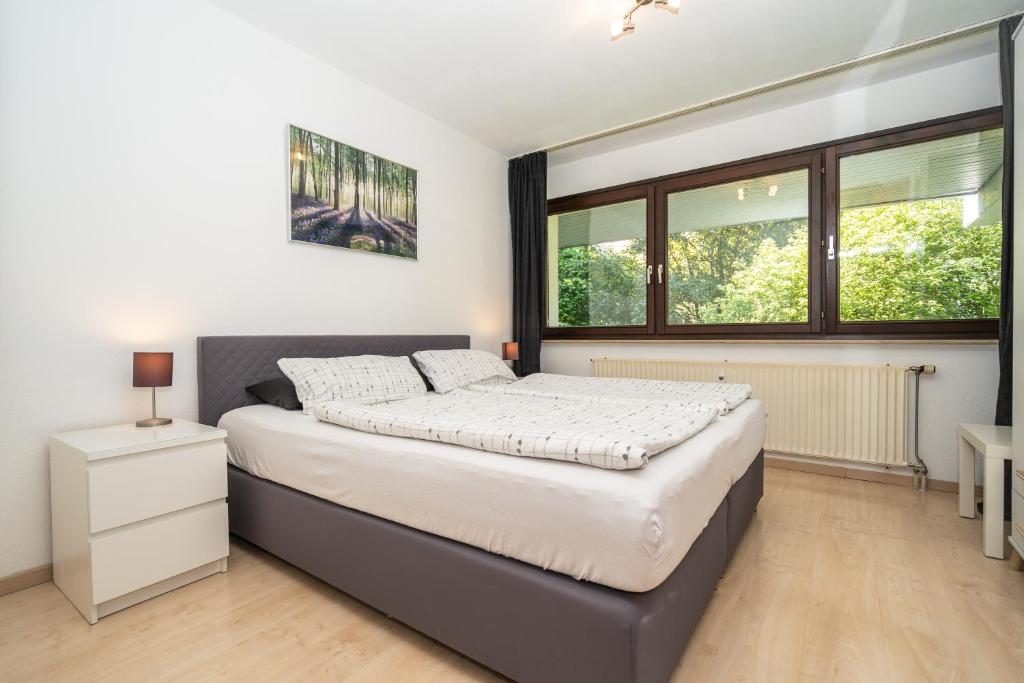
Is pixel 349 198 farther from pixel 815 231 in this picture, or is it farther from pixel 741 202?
pixel 815 231

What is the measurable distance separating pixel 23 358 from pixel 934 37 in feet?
15.3

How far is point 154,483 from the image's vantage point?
166 cm

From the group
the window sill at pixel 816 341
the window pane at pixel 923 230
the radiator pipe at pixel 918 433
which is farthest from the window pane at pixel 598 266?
the radiator pipe at pixel 918 433

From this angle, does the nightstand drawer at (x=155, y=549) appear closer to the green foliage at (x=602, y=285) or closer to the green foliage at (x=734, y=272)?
the green foliage at (x=602, y=285)

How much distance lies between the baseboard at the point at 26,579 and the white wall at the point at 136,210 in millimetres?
32

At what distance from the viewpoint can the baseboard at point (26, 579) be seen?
5.72 ft

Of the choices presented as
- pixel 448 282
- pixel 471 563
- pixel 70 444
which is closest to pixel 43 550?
pixel 70 444

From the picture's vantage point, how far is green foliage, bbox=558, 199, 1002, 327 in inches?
113

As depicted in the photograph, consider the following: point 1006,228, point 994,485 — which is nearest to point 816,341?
point 1006,228

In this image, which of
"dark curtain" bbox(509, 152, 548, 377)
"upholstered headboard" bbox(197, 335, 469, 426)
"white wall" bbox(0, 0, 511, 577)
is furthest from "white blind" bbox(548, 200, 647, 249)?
"upholstered headboard" bbox(197, 335, 469, 426)

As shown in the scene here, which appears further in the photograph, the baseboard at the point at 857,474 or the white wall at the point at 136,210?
the baseboard at the point at 857,474

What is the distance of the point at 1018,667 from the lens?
4.36 ft

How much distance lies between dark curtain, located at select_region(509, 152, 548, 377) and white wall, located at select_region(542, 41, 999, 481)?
0.49 meters

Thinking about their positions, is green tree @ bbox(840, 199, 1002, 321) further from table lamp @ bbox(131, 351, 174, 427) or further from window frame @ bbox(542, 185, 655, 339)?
table lamp @ bbox(131, 351, 174, 427)
